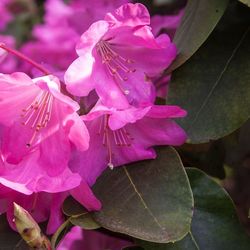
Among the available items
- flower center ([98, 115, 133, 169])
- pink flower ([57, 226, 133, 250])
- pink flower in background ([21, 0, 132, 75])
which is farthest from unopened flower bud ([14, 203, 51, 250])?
pink flower in background ([21, 0, 132, 75])

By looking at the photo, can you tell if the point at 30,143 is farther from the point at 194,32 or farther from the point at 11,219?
the point at 194,32

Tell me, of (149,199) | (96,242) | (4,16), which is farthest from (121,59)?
(4,16)

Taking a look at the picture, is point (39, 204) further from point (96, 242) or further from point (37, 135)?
point (96, 242)

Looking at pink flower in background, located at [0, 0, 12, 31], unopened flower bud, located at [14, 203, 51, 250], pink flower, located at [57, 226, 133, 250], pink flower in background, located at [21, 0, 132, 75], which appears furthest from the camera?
pink flower in background, located at [0, 0, 12, 31]

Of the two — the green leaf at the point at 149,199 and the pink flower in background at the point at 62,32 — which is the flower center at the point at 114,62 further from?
the pink flower in background at the point at 62,32

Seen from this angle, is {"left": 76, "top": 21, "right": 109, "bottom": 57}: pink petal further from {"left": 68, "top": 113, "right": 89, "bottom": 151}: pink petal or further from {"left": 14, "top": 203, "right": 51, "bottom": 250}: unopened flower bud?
{"left": 14, "top": 203, "right": 51, "bottom": 250}: unopened flower bud

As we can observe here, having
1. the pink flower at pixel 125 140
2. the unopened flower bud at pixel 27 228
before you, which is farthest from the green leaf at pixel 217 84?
the unopened flower bud at pixel 27 228

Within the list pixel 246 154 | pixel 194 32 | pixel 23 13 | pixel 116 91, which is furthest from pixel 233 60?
pixel 23 13
